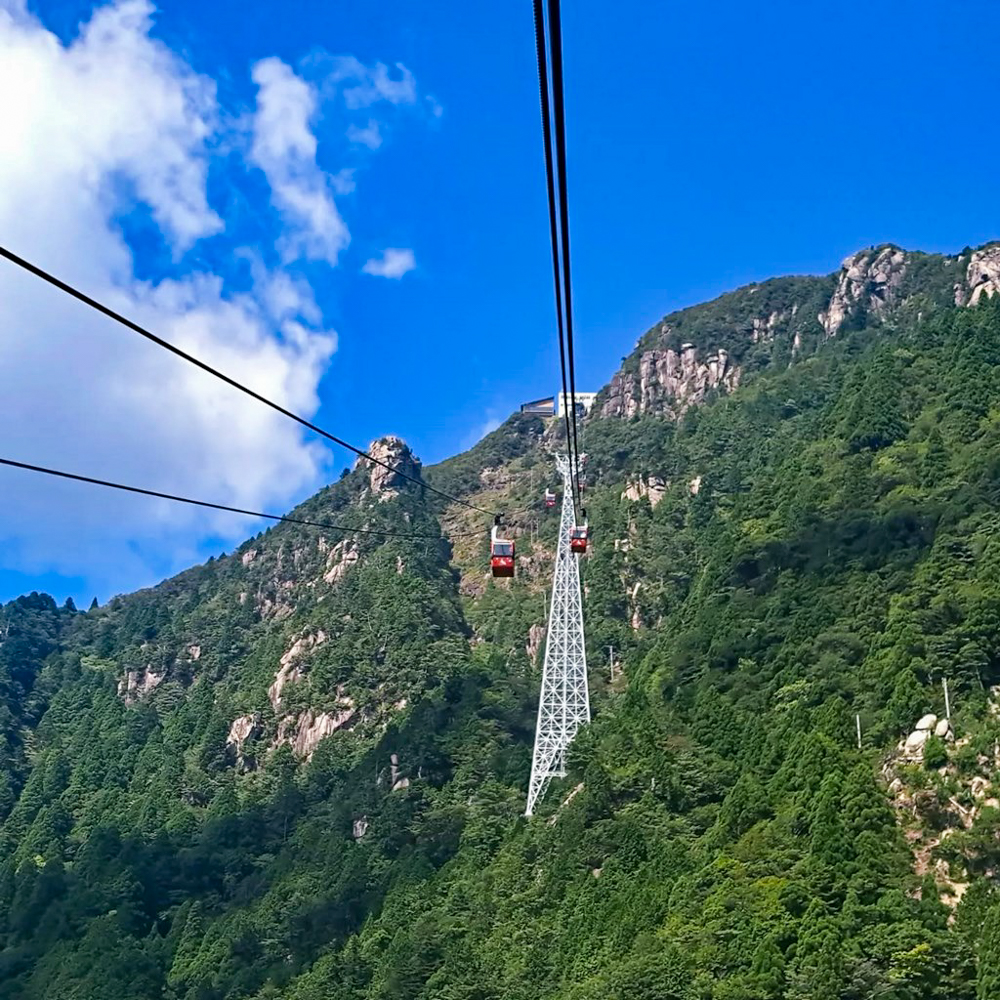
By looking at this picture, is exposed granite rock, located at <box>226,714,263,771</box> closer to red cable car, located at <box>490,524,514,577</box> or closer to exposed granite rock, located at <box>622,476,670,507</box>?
exposed granite rock, located at <box>622,476,670,507</box>

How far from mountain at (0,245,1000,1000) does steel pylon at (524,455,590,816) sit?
1.98 meters

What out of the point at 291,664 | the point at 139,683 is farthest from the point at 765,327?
the point at 139,683

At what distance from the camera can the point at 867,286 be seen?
12888 centimetres

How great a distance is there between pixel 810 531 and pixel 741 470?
1323 inches

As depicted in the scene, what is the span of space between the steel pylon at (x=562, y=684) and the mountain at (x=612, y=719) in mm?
1982

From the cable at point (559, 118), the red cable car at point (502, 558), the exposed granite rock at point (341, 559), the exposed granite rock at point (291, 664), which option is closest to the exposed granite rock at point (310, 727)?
the exposed granite rock at point (291, 664)

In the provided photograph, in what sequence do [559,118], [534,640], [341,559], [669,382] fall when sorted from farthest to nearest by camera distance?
[669,382], [341,559], [534,640], [559,118]

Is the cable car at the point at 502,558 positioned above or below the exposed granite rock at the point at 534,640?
below

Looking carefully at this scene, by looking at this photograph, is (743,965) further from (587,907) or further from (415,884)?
(415,884)

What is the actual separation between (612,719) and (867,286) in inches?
3299

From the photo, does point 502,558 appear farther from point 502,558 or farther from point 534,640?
point 534,640

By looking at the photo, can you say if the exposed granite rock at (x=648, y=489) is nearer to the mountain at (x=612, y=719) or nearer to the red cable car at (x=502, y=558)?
the mountain at (x=612, y=719)

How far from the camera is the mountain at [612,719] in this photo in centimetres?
3784

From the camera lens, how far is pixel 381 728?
305ft
